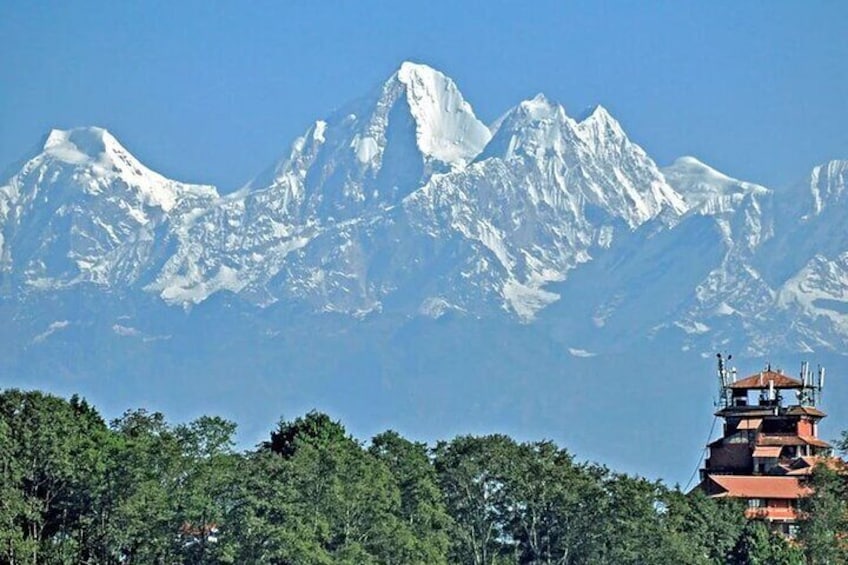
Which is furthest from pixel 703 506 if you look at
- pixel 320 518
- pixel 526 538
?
pixel 320 518

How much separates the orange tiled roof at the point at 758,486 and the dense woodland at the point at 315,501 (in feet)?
133

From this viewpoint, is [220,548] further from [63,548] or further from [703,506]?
[703,506]

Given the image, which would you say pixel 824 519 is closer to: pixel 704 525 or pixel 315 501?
pixel 704 525

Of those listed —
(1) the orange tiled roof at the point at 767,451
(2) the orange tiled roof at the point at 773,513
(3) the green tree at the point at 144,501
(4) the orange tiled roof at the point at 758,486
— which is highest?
(1) the orange tiled roof at the point at 767,451

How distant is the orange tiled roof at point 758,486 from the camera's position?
185750 mm

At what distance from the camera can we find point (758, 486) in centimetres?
18838

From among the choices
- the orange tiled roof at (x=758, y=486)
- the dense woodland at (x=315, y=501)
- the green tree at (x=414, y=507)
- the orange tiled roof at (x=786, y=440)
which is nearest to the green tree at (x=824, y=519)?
the dense woodland at (x=315, y=501)

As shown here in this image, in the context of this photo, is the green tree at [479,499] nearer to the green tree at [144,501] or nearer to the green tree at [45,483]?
the green tree at [144,501]

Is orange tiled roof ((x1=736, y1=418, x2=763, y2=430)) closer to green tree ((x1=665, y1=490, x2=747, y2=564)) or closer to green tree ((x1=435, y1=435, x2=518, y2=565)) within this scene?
green tree ((x1=665, y1=490, x2=747, y2=564))

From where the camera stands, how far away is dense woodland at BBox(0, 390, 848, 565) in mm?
115125

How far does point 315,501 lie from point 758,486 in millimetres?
77214

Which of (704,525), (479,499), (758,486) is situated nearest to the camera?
(479,499)

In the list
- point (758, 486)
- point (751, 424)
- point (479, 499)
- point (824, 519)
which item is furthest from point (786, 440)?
point (479, 499)

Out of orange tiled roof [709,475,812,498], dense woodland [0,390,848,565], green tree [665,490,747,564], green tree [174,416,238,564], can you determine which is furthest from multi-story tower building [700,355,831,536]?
green tree [174,416,238,564]
